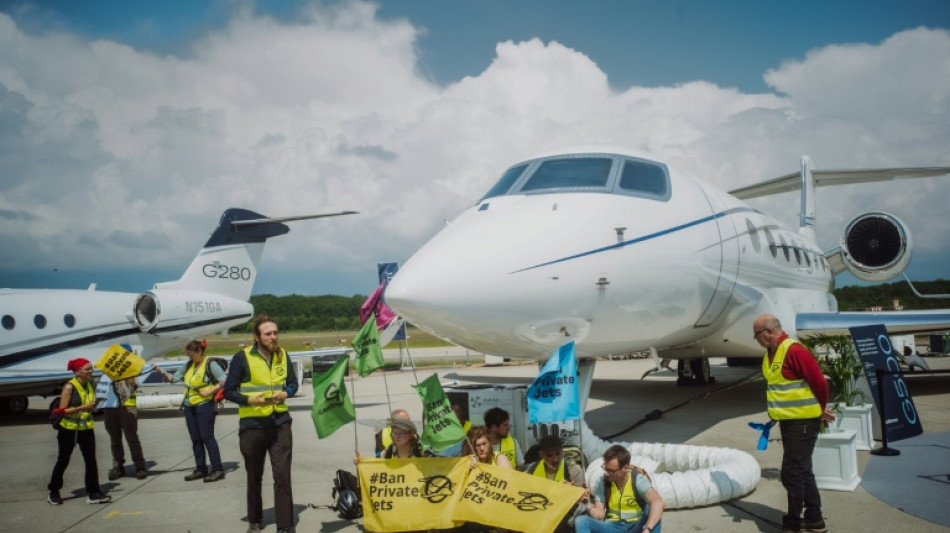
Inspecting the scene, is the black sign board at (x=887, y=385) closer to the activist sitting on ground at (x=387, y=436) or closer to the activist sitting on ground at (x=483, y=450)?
the activist sitting on ground at (x=483, y=450)

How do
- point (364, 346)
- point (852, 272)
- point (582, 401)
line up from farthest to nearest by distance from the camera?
point (852, 272) → point (582, 401) → point (364, 346)

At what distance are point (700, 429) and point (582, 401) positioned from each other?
365cm

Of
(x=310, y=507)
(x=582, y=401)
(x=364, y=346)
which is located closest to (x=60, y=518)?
(x=310, y=507)

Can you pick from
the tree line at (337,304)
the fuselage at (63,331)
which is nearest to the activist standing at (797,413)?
the fuselage at (63,331)

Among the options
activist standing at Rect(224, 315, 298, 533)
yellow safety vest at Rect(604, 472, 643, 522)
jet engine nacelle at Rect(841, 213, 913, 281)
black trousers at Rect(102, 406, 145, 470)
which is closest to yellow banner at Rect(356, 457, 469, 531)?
activist standing at Rect(224, 315, 298, 533)

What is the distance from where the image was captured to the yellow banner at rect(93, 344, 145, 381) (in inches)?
294

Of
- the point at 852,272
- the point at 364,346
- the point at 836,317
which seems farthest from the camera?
the point at 852,272

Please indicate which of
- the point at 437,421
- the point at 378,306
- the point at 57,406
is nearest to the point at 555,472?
the point at 437,421

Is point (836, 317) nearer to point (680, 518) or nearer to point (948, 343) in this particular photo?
point (680, 518)

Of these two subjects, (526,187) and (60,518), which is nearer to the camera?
(60,518)

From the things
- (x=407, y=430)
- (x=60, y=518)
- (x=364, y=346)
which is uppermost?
(x=364, y=346)

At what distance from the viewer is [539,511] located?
436cm

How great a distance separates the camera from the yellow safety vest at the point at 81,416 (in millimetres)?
6398

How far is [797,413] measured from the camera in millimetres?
4660
